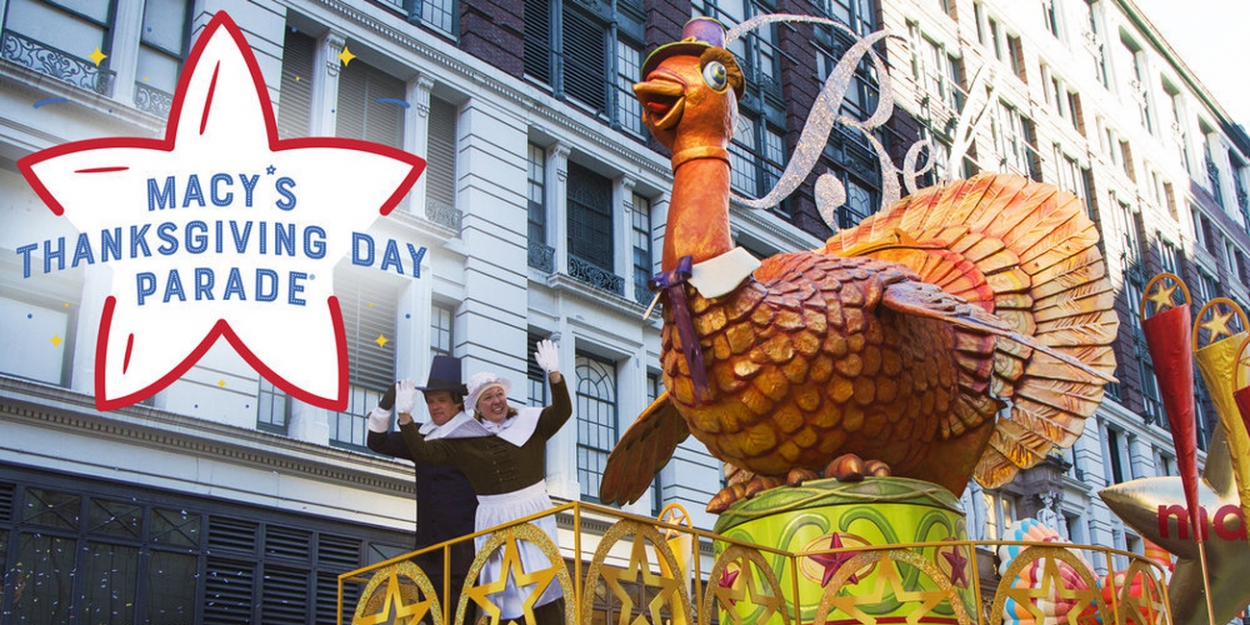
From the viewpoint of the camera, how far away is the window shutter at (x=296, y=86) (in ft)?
49.0

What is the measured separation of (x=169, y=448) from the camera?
1238 centimetres

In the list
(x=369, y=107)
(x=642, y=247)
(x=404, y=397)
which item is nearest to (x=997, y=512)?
(x=642, y=247)

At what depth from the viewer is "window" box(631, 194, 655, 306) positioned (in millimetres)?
19797

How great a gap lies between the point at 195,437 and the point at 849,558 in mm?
8652

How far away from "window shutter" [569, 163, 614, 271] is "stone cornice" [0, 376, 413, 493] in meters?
5.68

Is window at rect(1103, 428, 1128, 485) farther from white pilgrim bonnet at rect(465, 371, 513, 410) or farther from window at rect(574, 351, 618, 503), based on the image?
white pilgrim bonnet at rect(465, 371, 513, 410)

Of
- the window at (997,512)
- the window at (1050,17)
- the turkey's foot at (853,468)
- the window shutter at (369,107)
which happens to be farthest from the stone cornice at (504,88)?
the window at (1050,17)

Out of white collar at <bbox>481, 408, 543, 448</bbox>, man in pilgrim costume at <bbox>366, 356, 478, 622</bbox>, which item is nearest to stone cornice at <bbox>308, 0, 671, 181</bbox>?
man in pilgrim costume at <bbox>366, 356, 478, 622</bbox>

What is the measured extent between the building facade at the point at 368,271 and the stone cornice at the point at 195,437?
0.02 m

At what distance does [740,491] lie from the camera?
6.67 m

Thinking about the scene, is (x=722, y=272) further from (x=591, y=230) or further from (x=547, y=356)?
(x=591, y=230)

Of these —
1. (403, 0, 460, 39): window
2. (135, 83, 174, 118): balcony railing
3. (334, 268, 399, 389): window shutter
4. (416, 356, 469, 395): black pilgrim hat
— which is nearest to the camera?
(416, 356, 469, 395): black pilgrim hat

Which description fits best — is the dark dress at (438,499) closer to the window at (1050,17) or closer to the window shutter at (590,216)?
the window shutter at (590,216)

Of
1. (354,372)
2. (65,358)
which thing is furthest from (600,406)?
(65,358)
